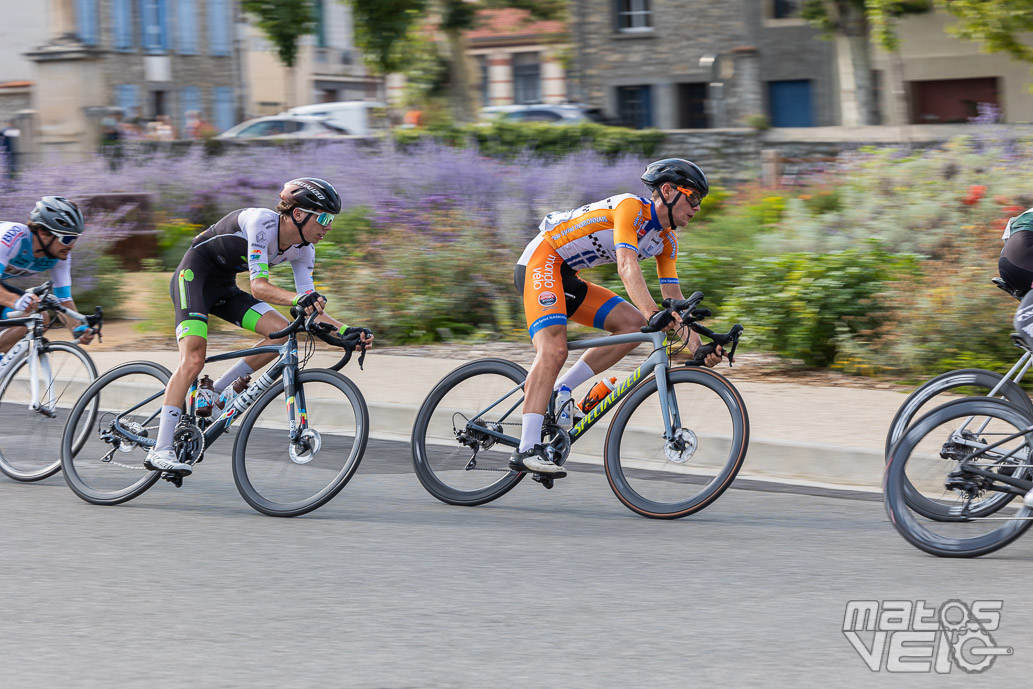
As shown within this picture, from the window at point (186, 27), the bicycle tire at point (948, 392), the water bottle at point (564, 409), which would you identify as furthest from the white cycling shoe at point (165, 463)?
the window at point (186, 27)

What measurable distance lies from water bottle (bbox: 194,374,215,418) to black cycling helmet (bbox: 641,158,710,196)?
8.20ft

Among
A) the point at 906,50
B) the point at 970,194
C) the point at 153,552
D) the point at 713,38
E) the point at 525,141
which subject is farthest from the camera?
the point at 713,38

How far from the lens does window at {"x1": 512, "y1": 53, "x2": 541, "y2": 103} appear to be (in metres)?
48.2

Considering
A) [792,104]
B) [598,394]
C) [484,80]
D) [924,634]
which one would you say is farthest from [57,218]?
[484,80]

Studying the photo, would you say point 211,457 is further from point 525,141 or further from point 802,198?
point 525,141

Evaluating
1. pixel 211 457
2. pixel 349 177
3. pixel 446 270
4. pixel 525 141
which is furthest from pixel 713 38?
pixel 211 457

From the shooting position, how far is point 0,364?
27.0 ft

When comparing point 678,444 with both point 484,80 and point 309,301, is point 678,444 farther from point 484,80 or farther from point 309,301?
point 484,80

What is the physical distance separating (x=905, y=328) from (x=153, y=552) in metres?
5.93

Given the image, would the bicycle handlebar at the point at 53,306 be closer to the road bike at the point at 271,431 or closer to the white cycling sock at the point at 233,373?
the road bike at the point at 271,431

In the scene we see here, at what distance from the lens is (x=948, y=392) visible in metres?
6.48

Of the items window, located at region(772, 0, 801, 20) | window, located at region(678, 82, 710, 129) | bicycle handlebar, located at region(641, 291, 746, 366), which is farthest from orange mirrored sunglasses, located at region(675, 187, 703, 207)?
window, located at region(678, 82, 710, 129)

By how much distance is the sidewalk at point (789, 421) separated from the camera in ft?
26.1

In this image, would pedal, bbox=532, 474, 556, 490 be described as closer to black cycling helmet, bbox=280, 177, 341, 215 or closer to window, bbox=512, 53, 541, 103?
black cycling helmet, bbox=280, 177, 341, 215
